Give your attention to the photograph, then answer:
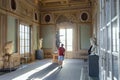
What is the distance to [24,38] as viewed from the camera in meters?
11.7

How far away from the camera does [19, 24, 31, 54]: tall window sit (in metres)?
11.1

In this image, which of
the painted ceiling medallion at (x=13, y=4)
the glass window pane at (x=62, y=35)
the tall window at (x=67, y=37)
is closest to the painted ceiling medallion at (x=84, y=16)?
the tall window at (x=67, y=37)

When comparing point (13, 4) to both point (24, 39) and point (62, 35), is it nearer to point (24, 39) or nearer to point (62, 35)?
point (24, 39)

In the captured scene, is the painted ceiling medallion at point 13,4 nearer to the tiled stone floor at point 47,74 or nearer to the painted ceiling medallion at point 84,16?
the tiled stone floor at point 47,74

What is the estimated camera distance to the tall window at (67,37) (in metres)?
14.4

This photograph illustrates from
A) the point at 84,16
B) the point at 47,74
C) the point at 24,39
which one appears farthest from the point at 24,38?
the point at 84,16

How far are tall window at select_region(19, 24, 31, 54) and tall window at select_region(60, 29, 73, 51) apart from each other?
2.98 meters

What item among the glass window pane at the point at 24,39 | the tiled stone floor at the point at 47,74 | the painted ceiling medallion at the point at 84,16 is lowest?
the tiled stone floor at the point at 47,74

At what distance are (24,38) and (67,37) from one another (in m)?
4.01

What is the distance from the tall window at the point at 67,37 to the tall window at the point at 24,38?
9.76ft

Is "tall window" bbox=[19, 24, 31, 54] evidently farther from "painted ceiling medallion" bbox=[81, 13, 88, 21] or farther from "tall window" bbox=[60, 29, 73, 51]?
"painted ceiling medallion" bbox=[81, 13, 88, 21]

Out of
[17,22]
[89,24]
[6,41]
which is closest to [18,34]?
[17,22]

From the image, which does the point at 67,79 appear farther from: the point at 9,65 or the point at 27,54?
the point at 27,54

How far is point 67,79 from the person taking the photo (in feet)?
21.0
